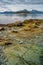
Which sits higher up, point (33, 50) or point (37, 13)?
point (33, 50)

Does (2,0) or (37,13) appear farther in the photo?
(2,0)

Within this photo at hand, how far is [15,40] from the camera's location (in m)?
4.80

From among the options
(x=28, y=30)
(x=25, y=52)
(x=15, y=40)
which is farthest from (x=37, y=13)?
(x=25, y=52)

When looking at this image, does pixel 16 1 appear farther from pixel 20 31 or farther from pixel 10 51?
pixel 10 51

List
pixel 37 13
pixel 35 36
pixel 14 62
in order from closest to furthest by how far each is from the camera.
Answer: pixel 14 62 < pixel 35 36 < pixel 37 13

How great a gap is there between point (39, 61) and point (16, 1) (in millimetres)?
12607

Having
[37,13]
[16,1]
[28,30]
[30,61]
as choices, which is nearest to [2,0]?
[16,1]

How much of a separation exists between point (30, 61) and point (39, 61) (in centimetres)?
17

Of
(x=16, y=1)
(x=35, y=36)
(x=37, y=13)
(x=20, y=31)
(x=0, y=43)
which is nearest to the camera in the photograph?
(x=0, y=43)

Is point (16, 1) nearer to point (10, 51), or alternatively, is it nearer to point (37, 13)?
point (37, 13)

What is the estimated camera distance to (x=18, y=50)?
4172 mm

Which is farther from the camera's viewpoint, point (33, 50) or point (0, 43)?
point (0, 43)

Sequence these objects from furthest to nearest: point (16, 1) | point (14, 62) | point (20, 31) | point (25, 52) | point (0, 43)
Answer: point (16, 1), point (20, 31), point (0, 43), point (25, 52), point (14, 62)

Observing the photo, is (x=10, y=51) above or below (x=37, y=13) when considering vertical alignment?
Answer: above
